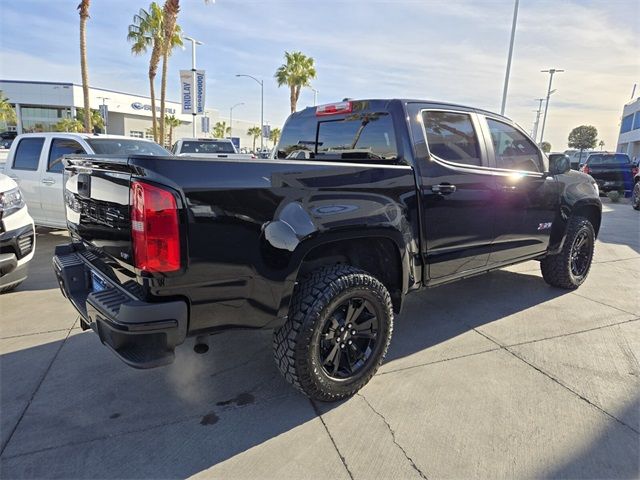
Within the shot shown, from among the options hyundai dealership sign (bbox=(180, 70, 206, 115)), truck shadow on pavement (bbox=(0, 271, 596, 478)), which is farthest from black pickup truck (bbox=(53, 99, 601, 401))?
hyundai dealership sign (bbox=(180, 70, 206, 115))

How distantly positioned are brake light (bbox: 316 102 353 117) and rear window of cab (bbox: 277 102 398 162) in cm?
1

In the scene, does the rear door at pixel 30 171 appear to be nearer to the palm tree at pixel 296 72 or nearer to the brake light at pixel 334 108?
the brake light at pixel 334 108

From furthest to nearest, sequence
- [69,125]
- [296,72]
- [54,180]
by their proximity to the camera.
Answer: [69,125]
[296,72]
[54,180]

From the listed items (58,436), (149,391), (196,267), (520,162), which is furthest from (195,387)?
(520,162)

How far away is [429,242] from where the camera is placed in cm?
305

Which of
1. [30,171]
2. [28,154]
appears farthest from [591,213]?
[28,154]

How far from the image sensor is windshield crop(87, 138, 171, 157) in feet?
20.8

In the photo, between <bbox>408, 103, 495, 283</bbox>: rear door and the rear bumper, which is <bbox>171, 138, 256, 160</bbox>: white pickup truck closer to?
<bbox>408, 103, 495, 283</bbox>: rear door

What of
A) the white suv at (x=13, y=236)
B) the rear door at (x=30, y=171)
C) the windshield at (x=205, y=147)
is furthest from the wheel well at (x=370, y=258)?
the windshield at (x=205, y=147)

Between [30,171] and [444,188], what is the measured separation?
6.78 meters

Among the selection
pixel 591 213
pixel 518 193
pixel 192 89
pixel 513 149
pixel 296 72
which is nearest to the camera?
pixel 518 193

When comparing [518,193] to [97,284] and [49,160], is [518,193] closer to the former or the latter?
[97,284]

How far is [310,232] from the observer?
2.29 m

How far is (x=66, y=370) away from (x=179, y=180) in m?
1.99
